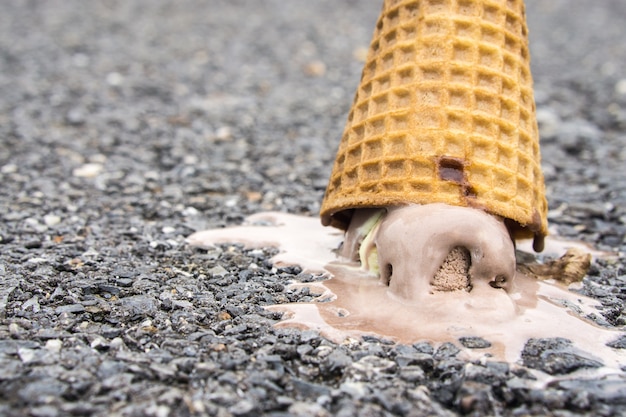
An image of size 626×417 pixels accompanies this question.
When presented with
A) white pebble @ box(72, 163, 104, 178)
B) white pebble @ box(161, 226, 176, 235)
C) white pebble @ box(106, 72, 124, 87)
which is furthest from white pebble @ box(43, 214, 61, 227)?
white pebble @ box(106, 72, 124, 87)

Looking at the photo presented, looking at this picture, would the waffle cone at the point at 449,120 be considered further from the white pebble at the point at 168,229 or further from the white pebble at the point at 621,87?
the white pebble at the point at 621,87

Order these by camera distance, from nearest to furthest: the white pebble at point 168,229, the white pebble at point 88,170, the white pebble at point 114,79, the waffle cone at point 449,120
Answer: the waffle cone at point 449,120 < the white pebble at point 168,229 < the white pebble at point 88,170 < the white pebble at point 114,79

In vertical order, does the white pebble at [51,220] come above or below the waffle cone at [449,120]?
below

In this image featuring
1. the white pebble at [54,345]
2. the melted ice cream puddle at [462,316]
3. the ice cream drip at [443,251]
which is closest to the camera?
the white pebble at [54,345]

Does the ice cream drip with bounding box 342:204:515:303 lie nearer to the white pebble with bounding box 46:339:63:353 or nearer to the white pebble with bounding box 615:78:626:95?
the white pebble with bounding box 46:339:63:353

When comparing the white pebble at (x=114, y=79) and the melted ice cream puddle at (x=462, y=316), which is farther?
the white pebble at (x=114, y=79)

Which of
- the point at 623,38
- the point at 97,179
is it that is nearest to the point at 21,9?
the point at 97,179

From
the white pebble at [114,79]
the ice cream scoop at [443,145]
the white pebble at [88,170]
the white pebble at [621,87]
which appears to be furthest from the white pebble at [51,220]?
the white pebble at [621,87]
